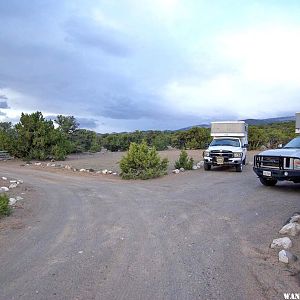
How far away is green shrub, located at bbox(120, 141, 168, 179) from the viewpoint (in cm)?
1752

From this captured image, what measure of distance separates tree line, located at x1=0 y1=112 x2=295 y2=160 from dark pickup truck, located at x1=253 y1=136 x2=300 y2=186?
26.5 ft

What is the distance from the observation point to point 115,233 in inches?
281

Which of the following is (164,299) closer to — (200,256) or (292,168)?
(200,256)

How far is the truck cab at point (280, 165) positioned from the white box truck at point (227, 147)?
5341mm

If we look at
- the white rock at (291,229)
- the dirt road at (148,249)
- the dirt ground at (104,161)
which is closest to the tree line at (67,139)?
the dirt ground at (104,161)

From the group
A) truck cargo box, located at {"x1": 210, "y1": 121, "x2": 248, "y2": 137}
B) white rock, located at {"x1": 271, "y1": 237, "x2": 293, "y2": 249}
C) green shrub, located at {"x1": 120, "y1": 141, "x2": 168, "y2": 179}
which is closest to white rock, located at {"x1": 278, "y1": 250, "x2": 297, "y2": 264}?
white rock, located at {"x1": 271, "y1": 237, "x2": 293, "y2": 249}

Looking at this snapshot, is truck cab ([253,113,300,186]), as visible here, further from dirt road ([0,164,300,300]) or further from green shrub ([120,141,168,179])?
green shrub ([120,141,168,179])

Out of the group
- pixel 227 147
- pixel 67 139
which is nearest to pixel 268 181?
pixel 227 147

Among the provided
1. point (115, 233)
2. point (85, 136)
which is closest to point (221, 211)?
point (115, 233)

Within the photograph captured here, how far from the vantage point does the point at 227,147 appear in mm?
19391

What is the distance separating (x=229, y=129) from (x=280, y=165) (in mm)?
10816

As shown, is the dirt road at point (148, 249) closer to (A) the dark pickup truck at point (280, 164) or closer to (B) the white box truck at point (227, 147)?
(A) the dark pickup truck at point (280, 164)

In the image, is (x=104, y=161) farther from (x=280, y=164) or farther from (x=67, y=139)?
(x=280, y=164)

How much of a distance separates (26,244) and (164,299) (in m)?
3.14
